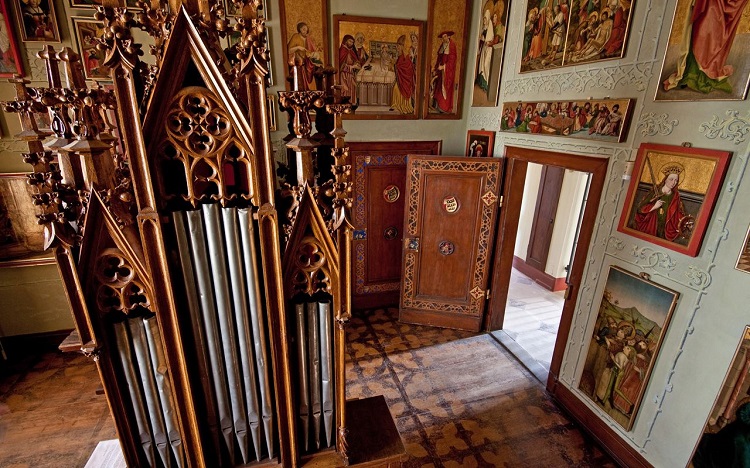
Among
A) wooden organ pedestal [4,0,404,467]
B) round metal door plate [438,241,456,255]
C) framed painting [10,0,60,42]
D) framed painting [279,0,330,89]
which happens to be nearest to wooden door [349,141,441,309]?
round metal door plate [438,241,456,255]

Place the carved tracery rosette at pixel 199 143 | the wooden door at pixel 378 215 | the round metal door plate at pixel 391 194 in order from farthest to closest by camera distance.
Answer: the round metal door plate at pixel 391 194 < the wooden door at pixel 378 215 < the carved tracery rosette at pixel 199 143

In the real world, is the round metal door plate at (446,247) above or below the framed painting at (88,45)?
below

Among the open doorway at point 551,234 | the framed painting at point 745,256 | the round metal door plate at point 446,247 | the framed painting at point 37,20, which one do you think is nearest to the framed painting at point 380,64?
the open doorway at point 551,234

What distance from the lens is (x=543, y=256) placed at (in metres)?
6.74

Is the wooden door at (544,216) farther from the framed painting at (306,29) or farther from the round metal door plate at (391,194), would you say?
the framed painting at (306,29)

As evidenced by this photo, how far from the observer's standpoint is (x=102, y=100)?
5.24ft

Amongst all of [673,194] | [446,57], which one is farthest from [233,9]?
[673,194]

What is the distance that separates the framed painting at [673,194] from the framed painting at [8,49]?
20.1ft

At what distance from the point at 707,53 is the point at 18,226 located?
6.83 m

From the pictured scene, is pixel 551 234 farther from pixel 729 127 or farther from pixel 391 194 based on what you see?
pixel 729 127

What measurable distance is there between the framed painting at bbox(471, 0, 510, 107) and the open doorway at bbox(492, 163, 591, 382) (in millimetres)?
2087

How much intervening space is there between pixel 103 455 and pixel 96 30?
4338 mm

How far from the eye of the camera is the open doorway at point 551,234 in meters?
3.44

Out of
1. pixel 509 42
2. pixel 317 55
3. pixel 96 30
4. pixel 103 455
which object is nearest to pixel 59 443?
pixel 103 455
